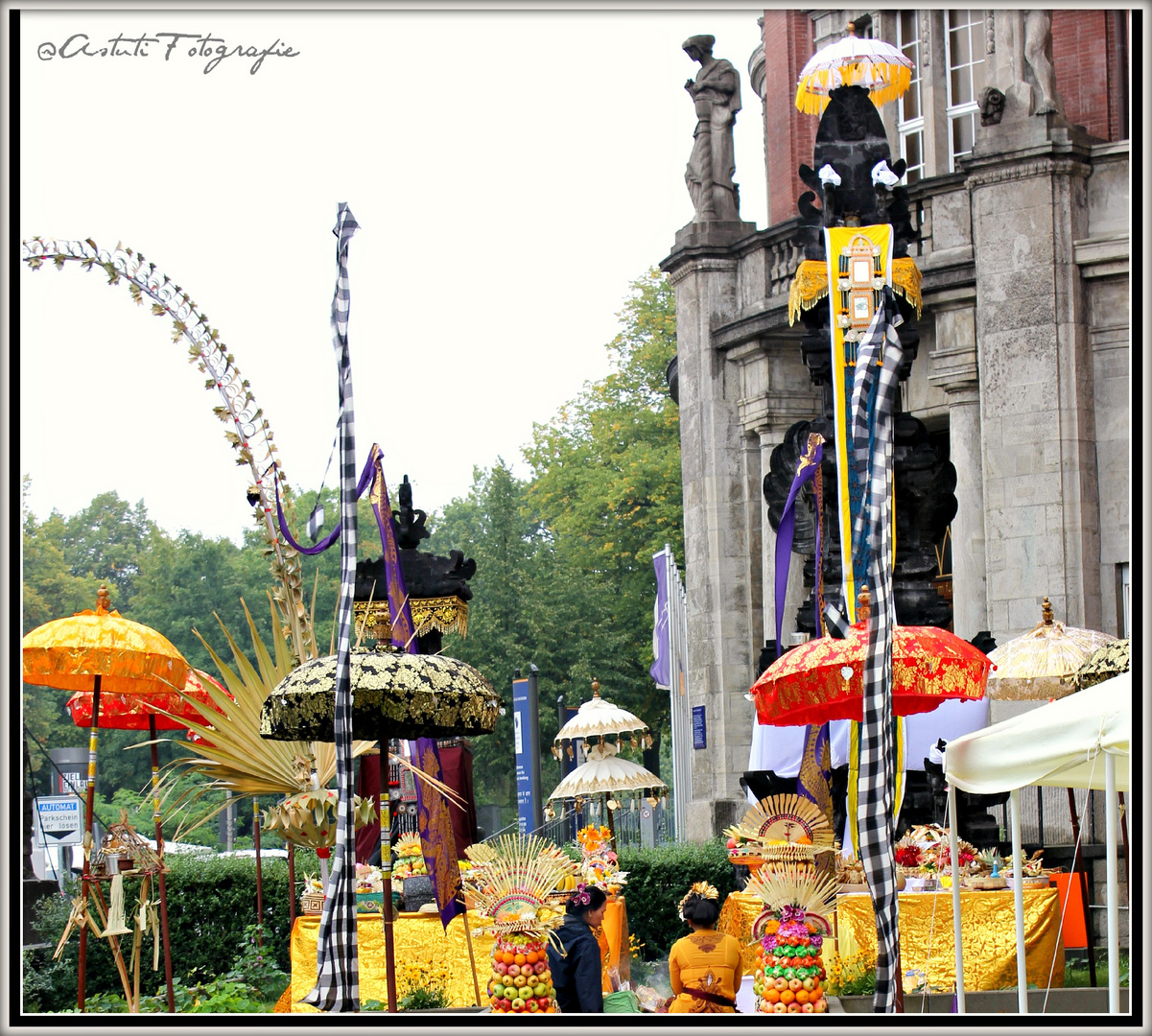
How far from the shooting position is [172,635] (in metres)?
51.8

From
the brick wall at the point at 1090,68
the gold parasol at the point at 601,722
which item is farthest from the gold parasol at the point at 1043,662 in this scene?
the brick wall at the point at 1090,68

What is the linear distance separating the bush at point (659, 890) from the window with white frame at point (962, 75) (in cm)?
967

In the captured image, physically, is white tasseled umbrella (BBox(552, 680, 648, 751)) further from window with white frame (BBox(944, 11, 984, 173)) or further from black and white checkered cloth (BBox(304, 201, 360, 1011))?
window with white frame (BBox(944, 11, 984, 173))

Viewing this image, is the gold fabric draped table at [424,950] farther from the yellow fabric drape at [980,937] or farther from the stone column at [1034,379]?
the stone column at [1034,379]

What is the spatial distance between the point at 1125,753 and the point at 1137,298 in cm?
239

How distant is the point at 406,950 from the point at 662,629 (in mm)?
10879

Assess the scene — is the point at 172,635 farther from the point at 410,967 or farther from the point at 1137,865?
the point at 1137,865

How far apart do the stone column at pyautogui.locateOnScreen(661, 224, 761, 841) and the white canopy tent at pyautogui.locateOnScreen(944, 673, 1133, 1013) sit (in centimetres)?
1185

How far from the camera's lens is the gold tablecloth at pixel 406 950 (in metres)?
13.2

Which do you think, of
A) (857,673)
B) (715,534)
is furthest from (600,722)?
(715,534)

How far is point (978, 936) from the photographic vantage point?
485 inches

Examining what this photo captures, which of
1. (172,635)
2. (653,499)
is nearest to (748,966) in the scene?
(653,499)

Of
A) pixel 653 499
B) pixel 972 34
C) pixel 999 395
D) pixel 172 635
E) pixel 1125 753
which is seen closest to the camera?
pixel 1125 753

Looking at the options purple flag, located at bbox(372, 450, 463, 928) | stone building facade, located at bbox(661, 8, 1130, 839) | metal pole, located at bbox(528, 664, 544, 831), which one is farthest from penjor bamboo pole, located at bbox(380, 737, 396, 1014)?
stone building facade, located at bbox(661, 8, 1130, 839)
